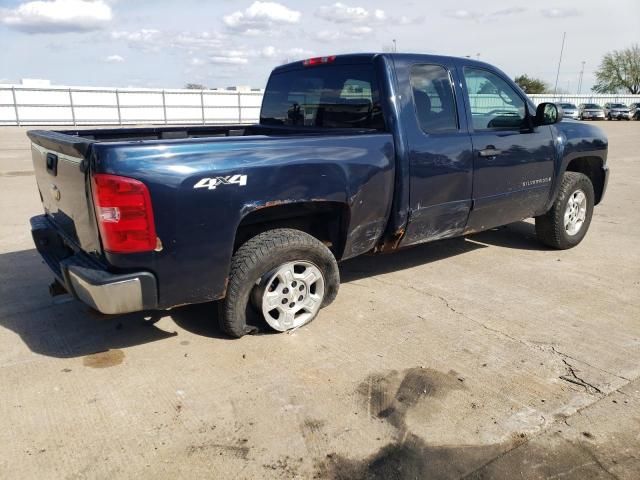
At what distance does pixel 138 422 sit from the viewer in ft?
9.03

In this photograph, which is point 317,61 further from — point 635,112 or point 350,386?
point 635,112

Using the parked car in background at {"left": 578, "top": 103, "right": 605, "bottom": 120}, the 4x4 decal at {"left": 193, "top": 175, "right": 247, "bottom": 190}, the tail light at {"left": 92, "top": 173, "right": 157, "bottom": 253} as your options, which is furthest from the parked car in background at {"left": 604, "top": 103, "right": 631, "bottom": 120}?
the tail light at {"left": 92, "top": 173, "right": 157, "bottom": 253}

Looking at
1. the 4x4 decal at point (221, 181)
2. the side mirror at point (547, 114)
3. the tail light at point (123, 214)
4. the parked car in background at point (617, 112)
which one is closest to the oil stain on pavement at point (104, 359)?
the tail light at point (123, 214)

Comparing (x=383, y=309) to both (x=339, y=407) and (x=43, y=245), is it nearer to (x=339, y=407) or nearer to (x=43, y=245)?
(x=339, y=407)

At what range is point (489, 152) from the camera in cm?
451

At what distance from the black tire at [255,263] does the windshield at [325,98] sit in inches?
43.0

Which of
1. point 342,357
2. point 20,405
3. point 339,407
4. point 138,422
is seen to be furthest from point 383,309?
point 20,405

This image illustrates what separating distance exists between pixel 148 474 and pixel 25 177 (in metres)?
10.2

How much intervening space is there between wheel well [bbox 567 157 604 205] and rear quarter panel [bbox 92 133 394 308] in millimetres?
3264

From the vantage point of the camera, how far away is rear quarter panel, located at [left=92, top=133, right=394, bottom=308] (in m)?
2.86

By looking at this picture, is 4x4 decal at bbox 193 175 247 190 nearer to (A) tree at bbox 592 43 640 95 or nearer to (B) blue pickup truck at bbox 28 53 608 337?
(B) blue pickup truck at bbox 28 53 608 337

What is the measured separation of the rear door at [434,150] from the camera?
13.2 ft

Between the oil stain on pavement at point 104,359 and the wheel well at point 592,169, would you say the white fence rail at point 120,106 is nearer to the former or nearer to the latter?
the wheel well at point 592,169

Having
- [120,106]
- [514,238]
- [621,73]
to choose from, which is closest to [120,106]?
[120,106]
